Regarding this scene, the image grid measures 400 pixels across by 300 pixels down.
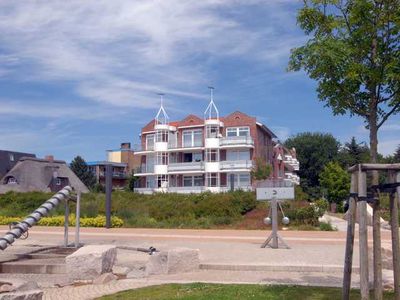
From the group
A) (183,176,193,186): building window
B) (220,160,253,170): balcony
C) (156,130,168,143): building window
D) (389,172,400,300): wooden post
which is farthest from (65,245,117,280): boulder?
(156,130,168,143): building window

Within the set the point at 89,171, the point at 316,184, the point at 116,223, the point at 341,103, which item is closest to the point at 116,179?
the point at 89,171

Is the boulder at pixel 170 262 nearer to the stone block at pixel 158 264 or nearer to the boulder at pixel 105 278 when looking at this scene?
the stone block at pixel 158 264

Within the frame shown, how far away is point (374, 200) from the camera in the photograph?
24.5 feet

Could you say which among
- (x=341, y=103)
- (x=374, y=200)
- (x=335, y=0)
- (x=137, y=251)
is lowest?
(x=137, y=251)

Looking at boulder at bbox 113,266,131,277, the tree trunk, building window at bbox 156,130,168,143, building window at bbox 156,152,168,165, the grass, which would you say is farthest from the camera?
building window at bbox 156,152,168,165

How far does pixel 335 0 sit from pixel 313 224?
2339 centimetres

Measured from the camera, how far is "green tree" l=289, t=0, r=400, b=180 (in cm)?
801

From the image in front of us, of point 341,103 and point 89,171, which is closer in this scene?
A: point 341,103

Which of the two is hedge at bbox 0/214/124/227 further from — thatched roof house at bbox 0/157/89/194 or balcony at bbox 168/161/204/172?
balcony at bbox 168/161/204/172

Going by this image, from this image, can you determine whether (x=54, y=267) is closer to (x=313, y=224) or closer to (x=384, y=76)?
(x=384, y=76)

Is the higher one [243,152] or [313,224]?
[243,152]

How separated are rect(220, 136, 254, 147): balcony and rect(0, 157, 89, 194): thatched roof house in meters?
17.8

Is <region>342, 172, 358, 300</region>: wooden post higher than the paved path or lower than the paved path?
higher

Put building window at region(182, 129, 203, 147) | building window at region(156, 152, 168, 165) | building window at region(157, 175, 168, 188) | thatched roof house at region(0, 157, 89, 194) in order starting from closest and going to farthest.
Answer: thatched roof house at region(0, 157, 89, 194) → building window at region(182, 129, 203, 147) → building window at region(157, 175, 168, 188) → building window at region(156, 152, 168, 165)
